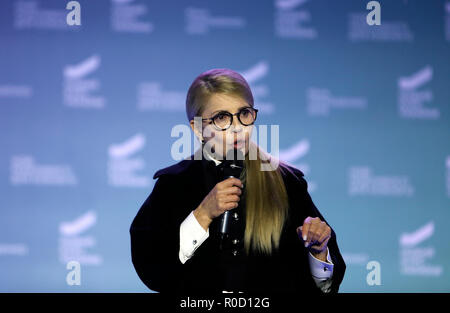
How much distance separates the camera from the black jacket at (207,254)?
164 cm

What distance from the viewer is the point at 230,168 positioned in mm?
1538

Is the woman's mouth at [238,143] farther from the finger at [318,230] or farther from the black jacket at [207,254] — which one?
the finger at [318,230]

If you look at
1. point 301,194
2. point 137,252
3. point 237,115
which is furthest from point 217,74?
point 137,252

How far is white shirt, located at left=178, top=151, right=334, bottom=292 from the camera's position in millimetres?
1578

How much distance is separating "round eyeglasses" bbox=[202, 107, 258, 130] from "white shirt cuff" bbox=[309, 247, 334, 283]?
0.49m

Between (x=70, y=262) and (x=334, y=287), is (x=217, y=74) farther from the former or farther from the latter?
(x=70, y=262)

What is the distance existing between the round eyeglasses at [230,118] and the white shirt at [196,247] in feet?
0.97

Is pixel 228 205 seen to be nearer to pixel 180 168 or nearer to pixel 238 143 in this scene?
pixel 238 143

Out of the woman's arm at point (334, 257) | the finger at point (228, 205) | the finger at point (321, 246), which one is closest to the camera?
the finger at point (228, 205)

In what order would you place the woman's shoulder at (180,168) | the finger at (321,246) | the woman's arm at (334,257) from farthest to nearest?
1. the woman's shoulder at (180,168)
2. the woman's arm at (334,257)
3. the finger at (321,246)

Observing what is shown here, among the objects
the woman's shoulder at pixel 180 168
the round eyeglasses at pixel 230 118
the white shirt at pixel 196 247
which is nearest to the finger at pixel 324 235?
the white shirt at pixel 196 247

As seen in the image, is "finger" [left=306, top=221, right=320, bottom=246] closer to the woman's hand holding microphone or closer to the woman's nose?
the woman's hand holding microphone
